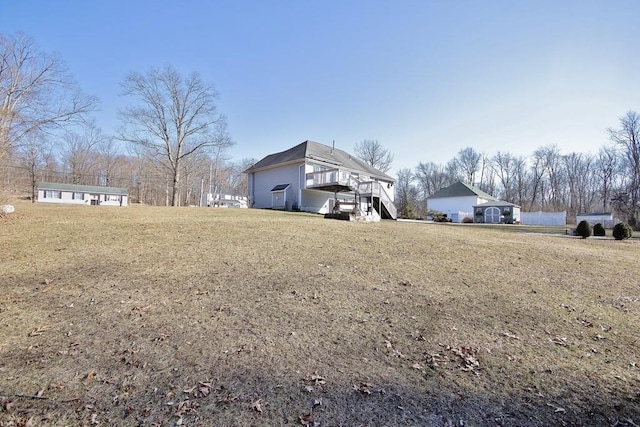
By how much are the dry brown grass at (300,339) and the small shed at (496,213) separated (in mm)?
35859

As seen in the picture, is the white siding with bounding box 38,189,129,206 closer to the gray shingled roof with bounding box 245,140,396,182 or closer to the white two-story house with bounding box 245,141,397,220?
the white two-story house with bounding box 245,141,397,220

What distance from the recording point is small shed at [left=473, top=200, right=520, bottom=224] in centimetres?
3891

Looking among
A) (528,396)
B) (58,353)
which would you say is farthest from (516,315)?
(58,353)

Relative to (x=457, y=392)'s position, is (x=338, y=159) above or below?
above

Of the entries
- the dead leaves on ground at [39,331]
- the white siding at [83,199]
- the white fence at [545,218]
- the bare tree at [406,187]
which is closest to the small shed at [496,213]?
the white fence at [545,218]

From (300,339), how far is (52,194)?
54500 mm

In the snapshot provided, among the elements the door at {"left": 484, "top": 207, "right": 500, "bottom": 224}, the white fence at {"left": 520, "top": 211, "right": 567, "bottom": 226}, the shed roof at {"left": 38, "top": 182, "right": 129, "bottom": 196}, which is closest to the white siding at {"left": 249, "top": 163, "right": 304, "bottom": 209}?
the shed roof at {"left": 38, "top": 182, "right": 129, "bottom": 196}

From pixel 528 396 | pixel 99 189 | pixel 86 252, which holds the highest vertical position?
pixel 99 189

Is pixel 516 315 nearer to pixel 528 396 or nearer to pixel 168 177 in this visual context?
pixel 528 396

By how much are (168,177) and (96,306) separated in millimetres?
43128

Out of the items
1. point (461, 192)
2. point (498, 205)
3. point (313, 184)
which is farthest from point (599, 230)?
point (461, 192)

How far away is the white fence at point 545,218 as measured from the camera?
39.0 m

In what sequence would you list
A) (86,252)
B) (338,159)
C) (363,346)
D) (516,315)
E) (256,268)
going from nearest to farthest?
1. (363,346)
2. (516,315)
3. (256,268)
4. (86,252)
5. (338,159)

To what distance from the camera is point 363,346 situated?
12.1ft
